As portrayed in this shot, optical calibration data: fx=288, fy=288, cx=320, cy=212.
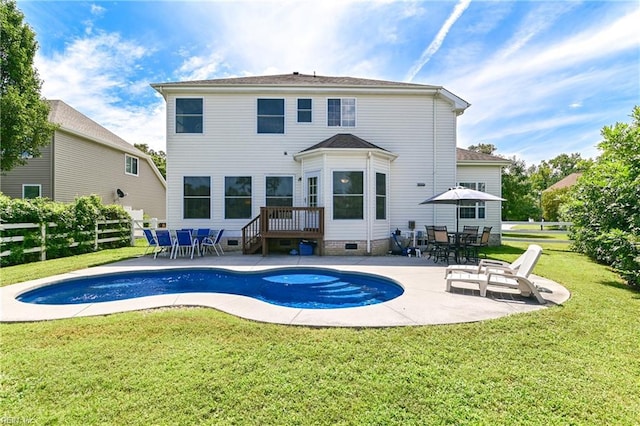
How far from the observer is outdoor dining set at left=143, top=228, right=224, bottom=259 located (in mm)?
10328

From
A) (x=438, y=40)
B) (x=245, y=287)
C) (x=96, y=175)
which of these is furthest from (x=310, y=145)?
(x=96, y=175)

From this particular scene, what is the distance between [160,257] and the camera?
10648 mm

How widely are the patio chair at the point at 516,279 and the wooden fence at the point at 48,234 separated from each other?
40.7ft

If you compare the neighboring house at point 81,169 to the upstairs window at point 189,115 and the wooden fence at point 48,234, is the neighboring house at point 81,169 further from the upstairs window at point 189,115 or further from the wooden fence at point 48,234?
the upstairs window at point 189,115

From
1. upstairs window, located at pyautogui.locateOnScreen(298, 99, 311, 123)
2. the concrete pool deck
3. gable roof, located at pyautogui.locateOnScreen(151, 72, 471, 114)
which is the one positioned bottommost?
the concrete pool deck

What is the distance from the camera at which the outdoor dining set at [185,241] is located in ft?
33.9

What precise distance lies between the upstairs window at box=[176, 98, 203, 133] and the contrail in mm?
10348

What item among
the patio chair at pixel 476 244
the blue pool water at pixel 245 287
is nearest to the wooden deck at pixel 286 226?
the blue pool water at pixel 245 287

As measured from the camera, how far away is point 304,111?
12422mm

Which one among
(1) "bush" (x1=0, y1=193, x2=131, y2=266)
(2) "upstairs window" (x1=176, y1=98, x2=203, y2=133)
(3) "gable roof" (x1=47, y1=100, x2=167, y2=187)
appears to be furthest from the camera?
(3) "gable roof" (x1=47, y1=100, x2=167, y2=187)

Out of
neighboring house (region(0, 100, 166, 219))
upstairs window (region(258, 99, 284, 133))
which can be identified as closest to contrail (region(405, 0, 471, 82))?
upstairs window (region(258, 99, 284, 133))

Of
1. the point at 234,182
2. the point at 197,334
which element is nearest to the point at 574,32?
the point at 234,182

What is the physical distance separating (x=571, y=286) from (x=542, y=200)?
110ft

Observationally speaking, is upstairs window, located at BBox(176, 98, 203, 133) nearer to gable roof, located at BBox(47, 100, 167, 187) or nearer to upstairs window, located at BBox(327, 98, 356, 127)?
upstairs window, located at BBox(327, 98, 356, 127)
